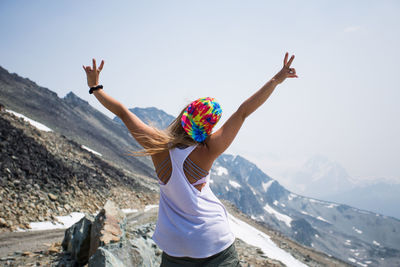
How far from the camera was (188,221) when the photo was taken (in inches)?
90.6

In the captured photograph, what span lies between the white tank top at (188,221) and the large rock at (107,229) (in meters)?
4.60

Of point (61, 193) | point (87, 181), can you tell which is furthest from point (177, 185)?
point (87, 181)

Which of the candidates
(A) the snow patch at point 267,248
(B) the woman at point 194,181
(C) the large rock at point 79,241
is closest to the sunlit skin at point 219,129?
(B) the woman at point 194,181

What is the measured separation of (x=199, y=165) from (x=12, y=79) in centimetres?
7328

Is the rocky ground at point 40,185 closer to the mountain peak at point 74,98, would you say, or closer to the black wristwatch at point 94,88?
the black wristwatch at point 94,88

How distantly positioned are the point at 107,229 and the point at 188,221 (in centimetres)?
516

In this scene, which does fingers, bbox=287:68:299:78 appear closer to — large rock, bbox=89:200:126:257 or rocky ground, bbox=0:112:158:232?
large rock, bbox=89:200:126:257

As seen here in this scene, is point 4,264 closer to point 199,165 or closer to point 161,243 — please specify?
point 161,243

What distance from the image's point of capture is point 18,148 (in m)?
17.3

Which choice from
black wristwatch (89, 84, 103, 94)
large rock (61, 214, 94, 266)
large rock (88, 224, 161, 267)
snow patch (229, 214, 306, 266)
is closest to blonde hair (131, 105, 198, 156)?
black wristwatch (89, 84, 103, 94)

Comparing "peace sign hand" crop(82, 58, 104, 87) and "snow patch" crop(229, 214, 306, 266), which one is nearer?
"peace sign hand" crop(82, 58, 104, 87)

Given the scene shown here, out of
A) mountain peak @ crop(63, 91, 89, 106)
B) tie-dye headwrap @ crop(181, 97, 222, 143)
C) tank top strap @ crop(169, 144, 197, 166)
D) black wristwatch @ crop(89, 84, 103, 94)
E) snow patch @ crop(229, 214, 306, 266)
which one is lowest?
snow patch @ crop(229, 214, 306, 266)

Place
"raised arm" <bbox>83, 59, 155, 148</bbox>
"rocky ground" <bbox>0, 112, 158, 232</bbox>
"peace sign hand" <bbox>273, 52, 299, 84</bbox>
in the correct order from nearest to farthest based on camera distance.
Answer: "raised arm" <bbox>83, 59, 155, 148</bbox>
"peace sign hand" <bbox>273, 52, 299, 84</bbox>
"rocky ground" <bbox>0, 112, 158, 232</bbox>

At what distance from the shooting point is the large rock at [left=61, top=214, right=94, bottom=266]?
6.51 m
